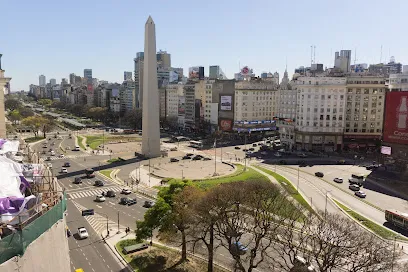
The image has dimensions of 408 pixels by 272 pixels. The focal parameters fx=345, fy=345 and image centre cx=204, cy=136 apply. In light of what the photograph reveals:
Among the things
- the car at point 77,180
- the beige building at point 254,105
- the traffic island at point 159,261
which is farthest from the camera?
the beige building at point 254,105

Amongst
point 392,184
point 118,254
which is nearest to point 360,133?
point 392,184

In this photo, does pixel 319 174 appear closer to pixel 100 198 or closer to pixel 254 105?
pixel 100 198

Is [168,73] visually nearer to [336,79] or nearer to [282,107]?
[282,107]

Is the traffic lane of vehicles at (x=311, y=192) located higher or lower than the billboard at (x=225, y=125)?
lower

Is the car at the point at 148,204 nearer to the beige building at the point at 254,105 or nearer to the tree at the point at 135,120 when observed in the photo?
the beige building at the point at 254,105

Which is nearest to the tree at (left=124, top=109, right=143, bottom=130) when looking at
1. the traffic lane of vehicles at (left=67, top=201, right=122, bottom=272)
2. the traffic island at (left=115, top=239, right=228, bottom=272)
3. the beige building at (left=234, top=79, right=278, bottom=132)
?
the beige building at (left=234, top=79, right=278, bottom=132)

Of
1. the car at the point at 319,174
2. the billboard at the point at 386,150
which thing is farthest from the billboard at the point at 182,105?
the billboard at the point at 386,150

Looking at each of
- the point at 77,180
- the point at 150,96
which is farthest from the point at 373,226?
the point at 150,96
